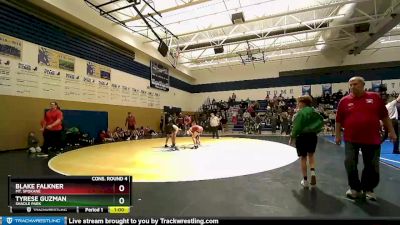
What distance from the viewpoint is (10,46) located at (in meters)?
8.15

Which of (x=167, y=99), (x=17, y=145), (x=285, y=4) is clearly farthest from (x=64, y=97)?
(x=285, y=4)

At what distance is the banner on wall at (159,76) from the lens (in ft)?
54.3

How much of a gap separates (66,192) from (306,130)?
3.03m

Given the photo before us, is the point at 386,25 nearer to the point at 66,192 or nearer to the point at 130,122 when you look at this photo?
the point at 130,122

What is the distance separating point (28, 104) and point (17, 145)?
55.9 inches

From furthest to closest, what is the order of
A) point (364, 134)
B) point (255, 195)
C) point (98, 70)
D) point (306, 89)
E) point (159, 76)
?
point (306, 89), point (159, 76), point (98, 70), point (255, 195), point (364, 134)

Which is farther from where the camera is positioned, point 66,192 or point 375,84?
point 375,84

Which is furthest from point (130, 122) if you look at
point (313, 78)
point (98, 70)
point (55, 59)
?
point (313, 78)

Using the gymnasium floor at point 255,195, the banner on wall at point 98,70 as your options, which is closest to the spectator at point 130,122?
the banner on wall at point 98,70

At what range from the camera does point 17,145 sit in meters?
8.37

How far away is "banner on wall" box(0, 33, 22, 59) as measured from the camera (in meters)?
7.92

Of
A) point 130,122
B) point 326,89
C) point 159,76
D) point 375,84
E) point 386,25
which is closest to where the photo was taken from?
point 386,25

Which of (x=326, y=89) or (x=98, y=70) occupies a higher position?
(x=98, y=70)

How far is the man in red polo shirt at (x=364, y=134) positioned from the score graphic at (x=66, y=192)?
266 centimetres
